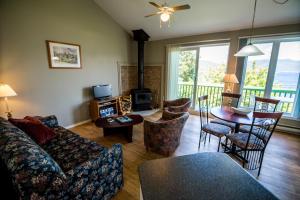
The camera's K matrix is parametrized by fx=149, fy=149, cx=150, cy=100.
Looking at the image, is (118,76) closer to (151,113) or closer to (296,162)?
(151,113)

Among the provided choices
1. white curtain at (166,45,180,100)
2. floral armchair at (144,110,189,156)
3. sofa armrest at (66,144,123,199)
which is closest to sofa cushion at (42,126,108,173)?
sofa armrest at (66,144,123,199)

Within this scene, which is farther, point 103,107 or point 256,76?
point 103,107

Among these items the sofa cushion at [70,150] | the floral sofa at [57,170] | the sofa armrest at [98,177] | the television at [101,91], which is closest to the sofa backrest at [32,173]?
the floral sofa at [57,170]

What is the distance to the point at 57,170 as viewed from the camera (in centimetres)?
119

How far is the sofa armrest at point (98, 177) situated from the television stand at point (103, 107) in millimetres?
2555

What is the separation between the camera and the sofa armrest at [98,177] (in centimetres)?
130

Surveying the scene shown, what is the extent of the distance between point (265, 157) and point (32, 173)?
331 cm

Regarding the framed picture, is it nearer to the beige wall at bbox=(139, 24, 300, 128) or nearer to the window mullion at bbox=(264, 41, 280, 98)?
the beige wall at bbox=(139, 24, 300, 128)

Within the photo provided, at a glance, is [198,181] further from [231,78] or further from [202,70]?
[202,70]

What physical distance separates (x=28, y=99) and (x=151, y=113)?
10.7ft

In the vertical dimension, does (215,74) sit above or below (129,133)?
above

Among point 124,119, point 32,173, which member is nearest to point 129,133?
point 124,119

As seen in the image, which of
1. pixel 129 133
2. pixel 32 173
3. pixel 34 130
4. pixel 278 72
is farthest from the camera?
pixel 278 72

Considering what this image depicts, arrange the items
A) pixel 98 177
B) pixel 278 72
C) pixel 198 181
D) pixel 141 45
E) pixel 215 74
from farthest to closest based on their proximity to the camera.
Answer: pixel 141 45
pixel 215 74
pixel 278 72
pixel 98 177
pixel 198 181
